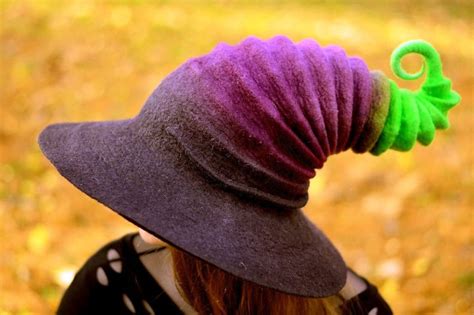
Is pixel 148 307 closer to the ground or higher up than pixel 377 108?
closer to the ground

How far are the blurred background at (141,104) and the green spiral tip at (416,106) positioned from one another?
4.63ft

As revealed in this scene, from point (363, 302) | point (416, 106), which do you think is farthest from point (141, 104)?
point (416, 106)

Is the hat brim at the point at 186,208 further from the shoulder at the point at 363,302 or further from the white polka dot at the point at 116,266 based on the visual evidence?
the white polka dot at the point at 116,266

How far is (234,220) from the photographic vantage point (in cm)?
107

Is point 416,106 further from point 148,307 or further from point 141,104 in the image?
point 141,104

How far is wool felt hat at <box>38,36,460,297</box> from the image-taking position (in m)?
1.06

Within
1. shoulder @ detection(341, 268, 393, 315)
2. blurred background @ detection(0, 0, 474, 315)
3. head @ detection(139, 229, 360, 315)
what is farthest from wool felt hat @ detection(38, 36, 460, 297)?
blurred background @ detection(0, 0, 474, 315)

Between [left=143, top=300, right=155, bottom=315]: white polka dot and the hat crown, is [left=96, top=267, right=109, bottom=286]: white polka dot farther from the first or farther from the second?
the hat crown

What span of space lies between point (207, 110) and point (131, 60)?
3625 mm

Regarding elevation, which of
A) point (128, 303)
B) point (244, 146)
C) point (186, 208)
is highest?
point (244, 146)

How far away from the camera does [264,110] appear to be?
1064mm

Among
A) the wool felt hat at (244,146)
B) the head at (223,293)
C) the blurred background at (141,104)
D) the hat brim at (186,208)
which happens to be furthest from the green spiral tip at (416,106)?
the blurred background at (141,104)

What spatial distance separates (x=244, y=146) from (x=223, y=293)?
0.34 metres

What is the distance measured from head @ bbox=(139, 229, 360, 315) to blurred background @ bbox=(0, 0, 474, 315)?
3.72 feet
